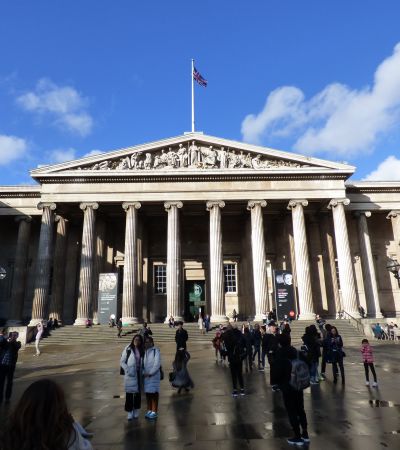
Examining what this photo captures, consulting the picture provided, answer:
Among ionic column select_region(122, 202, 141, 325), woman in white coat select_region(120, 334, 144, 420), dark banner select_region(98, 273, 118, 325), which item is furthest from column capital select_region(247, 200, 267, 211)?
woman in white coat select_region(120, 334, 144, 420)

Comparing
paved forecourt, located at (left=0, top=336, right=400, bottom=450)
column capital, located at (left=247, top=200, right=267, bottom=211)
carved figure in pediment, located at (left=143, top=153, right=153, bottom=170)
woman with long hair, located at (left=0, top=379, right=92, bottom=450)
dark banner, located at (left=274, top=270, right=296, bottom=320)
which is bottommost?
paved forecourt, located at (left=0, top=336, right=400, bottom=450)

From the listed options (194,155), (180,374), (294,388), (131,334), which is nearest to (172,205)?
(194,155)

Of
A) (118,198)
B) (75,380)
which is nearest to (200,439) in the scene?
(75,380)

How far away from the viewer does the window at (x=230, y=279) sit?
35125 millimetres

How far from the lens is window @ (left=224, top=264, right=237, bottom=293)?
35125 mm

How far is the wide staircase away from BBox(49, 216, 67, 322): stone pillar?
414 centimetres

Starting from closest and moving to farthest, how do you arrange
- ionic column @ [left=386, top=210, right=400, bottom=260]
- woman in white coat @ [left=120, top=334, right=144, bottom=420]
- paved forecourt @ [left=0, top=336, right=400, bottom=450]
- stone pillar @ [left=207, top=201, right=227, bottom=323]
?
paved forecourt @ [left=0, top=336, right=400, bottom=450] < woman in white coat @ [left=120, top=334, right=144, bottom=420] < stone pillar @ [left=207, top=201, right=227, bottom=323] < ionic column @ [left=386, top=210, right=400, bottom=260]

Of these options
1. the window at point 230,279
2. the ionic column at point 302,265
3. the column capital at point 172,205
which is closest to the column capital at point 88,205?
the column capital at point 172,205

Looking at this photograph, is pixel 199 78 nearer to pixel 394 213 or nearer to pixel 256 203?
pixel 256 203

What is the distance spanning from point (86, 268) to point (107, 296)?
372 centimetres

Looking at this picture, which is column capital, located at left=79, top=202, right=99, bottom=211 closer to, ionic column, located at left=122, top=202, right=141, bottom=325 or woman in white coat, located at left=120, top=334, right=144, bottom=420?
ionic column, located at left=122, top=202, right=141, bottom=325

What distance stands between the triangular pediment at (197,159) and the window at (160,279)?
9956 millimetres

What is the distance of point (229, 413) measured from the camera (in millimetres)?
7582

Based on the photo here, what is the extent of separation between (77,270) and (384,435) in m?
31.3
